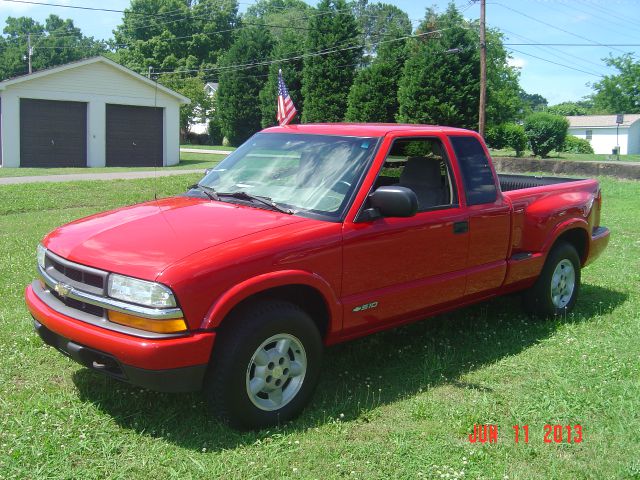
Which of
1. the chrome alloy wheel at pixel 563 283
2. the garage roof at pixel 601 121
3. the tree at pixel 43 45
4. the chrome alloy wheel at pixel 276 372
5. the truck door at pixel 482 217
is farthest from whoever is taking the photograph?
the tree at pixel 43 45

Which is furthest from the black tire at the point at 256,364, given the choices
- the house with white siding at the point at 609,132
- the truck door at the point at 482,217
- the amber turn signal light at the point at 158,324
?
the house with white siding at the point at 609,132

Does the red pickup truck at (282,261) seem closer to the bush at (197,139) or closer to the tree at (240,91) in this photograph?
the tree at (240,91)

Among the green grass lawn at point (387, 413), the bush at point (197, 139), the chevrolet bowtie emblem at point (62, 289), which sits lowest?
the green grass lawn at point (387, 413)

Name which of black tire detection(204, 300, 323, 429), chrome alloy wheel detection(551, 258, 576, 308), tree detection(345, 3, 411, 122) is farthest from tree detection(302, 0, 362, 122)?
black tire detection(204, 300, 323, 429)

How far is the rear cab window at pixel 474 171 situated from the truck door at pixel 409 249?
0.15m

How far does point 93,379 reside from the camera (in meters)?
4.62

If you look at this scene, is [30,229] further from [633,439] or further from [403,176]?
[633,439]

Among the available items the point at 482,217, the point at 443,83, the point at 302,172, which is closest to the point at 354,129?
the point at 302,172

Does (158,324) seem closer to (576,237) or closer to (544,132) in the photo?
(576,237)

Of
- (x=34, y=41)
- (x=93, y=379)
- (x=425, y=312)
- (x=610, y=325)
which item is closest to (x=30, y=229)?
(x=93, y=379)

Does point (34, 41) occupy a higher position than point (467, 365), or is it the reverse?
point (34, 41)

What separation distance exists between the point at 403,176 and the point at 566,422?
231 centimetres

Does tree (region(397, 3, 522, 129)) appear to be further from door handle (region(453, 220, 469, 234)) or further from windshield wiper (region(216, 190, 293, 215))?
windshield wiper (region(216, 190, 293, 215))

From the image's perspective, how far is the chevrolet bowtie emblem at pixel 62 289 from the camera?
3865mm
